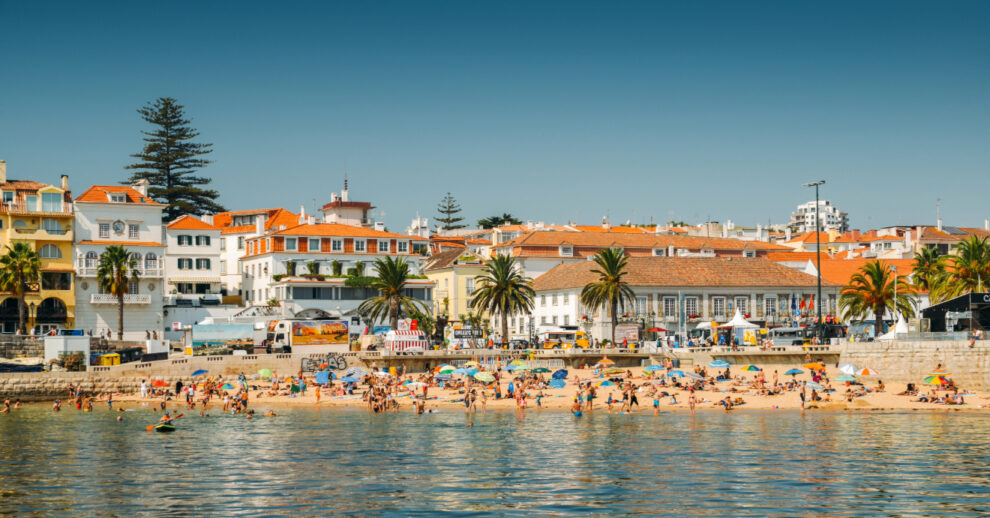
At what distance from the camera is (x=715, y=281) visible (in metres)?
90.4

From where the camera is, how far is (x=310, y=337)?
75312 mm

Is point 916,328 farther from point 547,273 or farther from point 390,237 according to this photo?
point 390,237

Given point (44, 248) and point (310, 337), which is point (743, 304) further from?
point (44, 248)

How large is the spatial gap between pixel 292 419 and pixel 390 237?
42670 mm

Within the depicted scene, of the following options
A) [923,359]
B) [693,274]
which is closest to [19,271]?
[693,274]

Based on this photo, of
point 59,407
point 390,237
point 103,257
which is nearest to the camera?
point 59,407

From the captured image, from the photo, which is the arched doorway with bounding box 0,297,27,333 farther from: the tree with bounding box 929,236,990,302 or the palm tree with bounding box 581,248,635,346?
the tree with bounding box 929,236,990,302

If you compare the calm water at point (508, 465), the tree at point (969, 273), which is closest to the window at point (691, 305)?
the tree at point (969, 273)

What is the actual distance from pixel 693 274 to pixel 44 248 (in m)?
52.7

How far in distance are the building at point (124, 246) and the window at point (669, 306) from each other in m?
41.0

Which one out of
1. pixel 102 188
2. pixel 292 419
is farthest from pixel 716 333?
pixel 102 188

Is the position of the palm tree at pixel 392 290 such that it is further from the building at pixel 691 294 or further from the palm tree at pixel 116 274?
the palm tree at pixel 116 274

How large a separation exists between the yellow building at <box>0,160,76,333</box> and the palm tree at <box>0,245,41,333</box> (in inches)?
56.9

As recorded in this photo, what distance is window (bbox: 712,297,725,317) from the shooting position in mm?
90375
